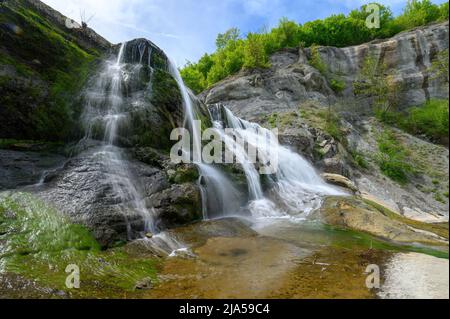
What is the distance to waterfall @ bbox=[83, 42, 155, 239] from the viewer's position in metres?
8.84

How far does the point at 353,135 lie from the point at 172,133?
2119 cm

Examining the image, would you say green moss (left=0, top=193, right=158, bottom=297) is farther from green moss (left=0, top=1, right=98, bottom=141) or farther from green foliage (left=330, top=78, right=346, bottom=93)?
green foliage (left=330, top=78, right=346, bottom=93)

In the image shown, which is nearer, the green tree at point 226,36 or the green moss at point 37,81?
the green moss at point 37,81

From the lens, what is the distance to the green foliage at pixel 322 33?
1603 inches

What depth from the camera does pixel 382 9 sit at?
4803cm

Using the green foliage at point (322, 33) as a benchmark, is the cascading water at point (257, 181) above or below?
below

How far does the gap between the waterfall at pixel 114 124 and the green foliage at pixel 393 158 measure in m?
19.4

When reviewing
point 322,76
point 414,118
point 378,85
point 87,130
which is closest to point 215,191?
point 87,130

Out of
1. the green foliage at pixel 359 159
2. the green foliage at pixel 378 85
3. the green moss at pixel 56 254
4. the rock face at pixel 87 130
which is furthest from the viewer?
the green foliage at pixel 378 85

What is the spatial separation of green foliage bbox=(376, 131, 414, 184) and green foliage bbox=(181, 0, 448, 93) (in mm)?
19589

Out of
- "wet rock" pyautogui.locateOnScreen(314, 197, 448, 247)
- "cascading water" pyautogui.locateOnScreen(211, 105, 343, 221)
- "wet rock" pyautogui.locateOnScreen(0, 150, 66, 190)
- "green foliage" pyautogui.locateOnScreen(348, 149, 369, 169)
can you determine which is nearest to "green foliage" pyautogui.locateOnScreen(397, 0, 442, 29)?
"green foliage" pyautogui.locateOnScreen(348, 149, 369, 169)

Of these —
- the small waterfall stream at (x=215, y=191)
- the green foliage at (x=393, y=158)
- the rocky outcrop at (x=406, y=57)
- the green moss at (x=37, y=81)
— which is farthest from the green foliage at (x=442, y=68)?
the green moss at (x=37, y=81)

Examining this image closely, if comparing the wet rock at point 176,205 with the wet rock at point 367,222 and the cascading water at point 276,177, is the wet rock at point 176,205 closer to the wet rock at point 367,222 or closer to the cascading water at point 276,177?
the cascading water at point 276,177

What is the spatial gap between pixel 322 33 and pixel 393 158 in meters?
31.2
